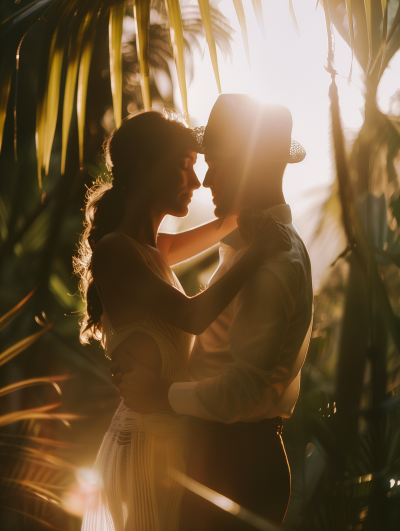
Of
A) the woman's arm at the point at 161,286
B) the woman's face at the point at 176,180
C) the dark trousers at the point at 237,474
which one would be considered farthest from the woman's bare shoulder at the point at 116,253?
the dark trousers at the point at 237,474

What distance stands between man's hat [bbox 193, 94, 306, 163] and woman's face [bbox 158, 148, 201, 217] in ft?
0.56

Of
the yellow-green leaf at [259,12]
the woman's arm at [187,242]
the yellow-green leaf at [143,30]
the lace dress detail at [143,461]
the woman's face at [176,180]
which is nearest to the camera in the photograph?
the yellow-green leaf at [259,12]

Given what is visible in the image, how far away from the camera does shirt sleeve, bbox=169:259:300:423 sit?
32.1 inches

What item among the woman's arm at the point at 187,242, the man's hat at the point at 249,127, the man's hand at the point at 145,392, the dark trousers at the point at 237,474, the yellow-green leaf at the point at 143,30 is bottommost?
the dark trousers at the point at 237,474

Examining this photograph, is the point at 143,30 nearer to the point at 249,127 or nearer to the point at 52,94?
the point at 52,94

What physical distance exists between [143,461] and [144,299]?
38 cm

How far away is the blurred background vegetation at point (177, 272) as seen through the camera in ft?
2.99

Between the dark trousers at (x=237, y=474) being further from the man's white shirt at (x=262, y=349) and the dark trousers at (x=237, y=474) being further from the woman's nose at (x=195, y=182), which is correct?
the woman's nose at (x=195, y=182)

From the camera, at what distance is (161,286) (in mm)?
952

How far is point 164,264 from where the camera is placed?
46.1 inches

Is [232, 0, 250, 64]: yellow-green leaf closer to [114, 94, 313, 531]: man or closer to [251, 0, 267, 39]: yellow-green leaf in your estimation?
[251, 0, 267, 39]: yellow-green leaf

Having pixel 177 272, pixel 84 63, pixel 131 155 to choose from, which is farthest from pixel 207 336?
pixel 177 272

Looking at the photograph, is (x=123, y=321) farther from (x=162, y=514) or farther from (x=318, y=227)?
(x=318, y=227)

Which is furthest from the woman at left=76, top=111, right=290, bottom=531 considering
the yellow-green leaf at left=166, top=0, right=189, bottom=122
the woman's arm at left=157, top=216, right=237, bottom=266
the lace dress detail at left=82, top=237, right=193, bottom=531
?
the yellow-green leaf at left=166, top=0, right=189, bottom=122
